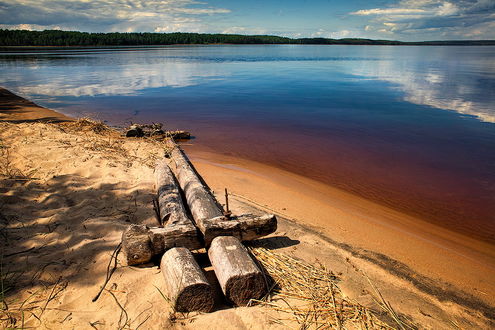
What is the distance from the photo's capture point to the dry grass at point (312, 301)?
3068 mm

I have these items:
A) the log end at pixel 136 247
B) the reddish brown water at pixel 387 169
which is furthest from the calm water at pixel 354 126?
the log end at pixel 136 247

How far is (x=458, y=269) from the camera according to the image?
179 inches

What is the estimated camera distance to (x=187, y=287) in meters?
2.96

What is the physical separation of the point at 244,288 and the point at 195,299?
0.57 metres

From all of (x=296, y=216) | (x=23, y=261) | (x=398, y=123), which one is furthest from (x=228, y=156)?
(x=398, y=123)

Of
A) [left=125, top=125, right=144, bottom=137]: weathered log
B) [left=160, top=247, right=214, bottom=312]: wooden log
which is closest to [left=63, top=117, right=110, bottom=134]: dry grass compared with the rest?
[left=125, top=125, right=144, bottom=137]: weathered log

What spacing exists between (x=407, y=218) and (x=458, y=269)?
1690 mm

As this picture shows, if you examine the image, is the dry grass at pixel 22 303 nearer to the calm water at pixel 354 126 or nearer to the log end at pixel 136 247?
the log end at pixel 136 247

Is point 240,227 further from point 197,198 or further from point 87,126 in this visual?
point 87,126

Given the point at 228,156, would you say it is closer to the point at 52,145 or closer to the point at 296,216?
the point at 296,216

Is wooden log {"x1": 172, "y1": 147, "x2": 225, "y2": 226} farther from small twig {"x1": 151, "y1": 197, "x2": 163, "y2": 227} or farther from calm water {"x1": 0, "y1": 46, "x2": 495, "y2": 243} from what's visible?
calm water {"x1": 0, "y1": 46, "x2": 495, "y2": 243}

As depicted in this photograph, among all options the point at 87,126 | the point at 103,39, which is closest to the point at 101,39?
the point at 103,39

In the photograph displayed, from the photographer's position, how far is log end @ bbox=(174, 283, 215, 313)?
299 centimetres

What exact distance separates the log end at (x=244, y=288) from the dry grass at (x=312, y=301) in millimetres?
143
